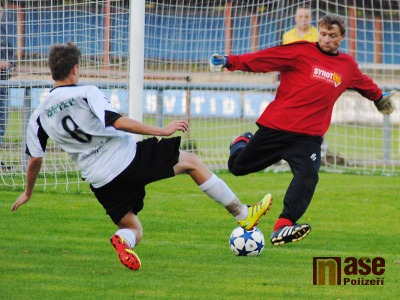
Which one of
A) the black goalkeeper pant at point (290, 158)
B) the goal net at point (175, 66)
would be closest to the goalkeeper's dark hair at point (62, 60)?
the black goalkeeper pant at point (290, 158)

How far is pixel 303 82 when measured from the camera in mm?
8773

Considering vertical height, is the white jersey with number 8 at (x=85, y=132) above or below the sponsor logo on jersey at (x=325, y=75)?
below

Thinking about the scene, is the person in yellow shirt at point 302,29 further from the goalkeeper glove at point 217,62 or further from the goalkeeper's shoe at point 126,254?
the goalkeeper's shoe at point 126,254

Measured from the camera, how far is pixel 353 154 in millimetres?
17797

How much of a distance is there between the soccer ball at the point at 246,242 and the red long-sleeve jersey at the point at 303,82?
1044mm

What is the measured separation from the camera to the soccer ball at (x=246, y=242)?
8188 millimetres

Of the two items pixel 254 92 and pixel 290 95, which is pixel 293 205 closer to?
pixel 290 95

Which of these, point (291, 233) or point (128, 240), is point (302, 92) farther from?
point (128, 240)

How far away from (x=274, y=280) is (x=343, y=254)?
141cm

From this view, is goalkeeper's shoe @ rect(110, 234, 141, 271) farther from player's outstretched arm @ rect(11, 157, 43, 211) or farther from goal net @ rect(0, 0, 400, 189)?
goal net @ rect(0, 0, 400, 189)

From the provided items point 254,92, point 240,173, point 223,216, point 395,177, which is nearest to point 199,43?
point 254,92

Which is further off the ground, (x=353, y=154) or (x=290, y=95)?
(x=290, y=95)

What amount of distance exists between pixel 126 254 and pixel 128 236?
0.27 meters

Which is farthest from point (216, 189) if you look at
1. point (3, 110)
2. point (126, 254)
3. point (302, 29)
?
point (302, 29)
